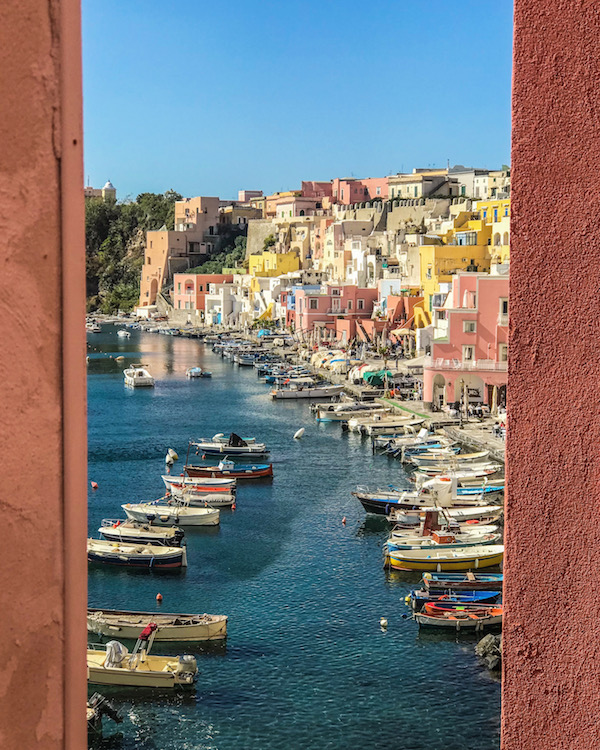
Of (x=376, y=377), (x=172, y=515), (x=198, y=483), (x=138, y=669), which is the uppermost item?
(x=376, y=377)

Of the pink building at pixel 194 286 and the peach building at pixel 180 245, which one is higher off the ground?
the peach building at pixel 180 245

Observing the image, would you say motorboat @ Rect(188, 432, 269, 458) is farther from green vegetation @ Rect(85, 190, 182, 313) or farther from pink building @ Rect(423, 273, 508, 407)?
green vegetation @ Rect(85, 190, 182, 313)

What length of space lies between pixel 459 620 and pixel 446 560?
6.41 feet

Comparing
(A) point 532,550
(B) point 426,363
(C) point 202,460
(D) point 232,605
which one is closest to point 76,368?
(A) point 532,550

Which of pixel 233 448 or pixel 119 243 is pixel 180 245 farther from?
pixel 233 448

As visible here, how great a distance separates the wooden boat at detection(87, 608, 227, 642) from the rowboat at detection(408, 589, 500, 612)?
234cm

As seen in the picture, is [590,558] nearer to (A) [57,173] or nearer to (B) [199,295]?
(A) [57,173]

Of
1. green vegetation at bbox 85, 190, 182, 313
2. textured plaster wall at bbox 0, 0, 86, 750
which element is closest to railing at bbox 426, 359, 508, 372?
textured plaster wall at bbox 0, 0, 86, 750

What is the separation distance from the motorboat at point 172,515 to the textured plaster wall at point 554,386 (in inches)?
580

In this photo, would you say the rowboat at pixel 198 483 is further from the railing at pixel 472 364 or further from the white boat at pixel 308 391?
the white boat at pixel 308 391

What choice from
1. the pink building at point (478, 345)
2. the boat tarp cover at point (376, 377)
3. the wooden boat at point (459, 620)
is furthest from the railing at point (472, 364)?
the wooden boat at point (459, 620)

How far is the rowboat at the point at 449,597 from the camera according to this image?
39.8 ft

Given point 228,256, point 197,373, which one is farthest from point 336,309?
point 228,256

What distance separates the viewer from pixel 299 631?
37.1 ft
